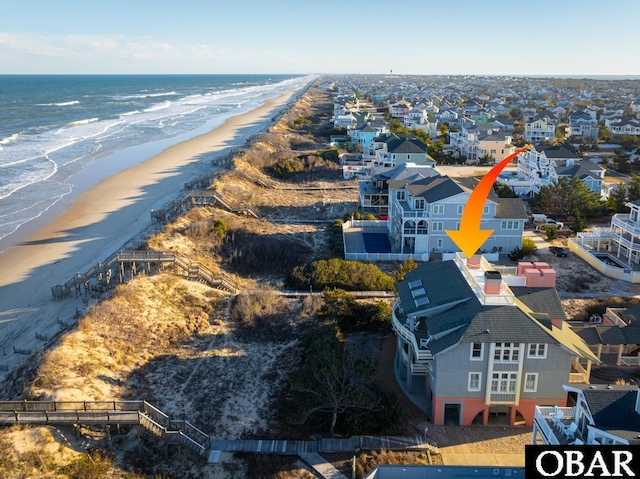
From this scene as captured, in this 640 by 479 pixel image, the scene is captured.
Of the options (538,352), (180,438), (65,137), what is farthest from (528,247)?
(65,137)

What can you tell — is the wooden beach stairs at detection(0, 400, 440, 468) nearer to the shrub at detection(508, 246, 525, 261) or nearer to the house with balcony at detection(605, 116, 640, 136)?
the shrub at detection(508, 246, 525, 261)

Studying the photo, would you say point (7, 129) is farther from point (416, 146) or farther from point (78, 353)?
point (78, 353)

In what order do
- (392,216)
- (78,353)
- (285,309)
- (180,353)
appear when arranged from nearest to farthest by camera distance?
1. (78,353)
2. (180,353)
3. (285,309)
4. (392,216)

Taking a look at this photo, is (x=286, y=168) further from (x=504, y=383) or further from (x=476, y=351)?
(x=504, y=383)

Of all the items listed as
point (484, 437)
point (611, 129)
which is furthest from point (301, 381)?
point (611, 129)

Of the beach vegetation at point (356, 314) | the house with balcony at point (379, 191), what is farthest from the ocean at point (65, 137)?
the house with balcony at point (379, 191)

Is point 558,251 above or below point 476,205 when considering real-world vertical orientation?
below
